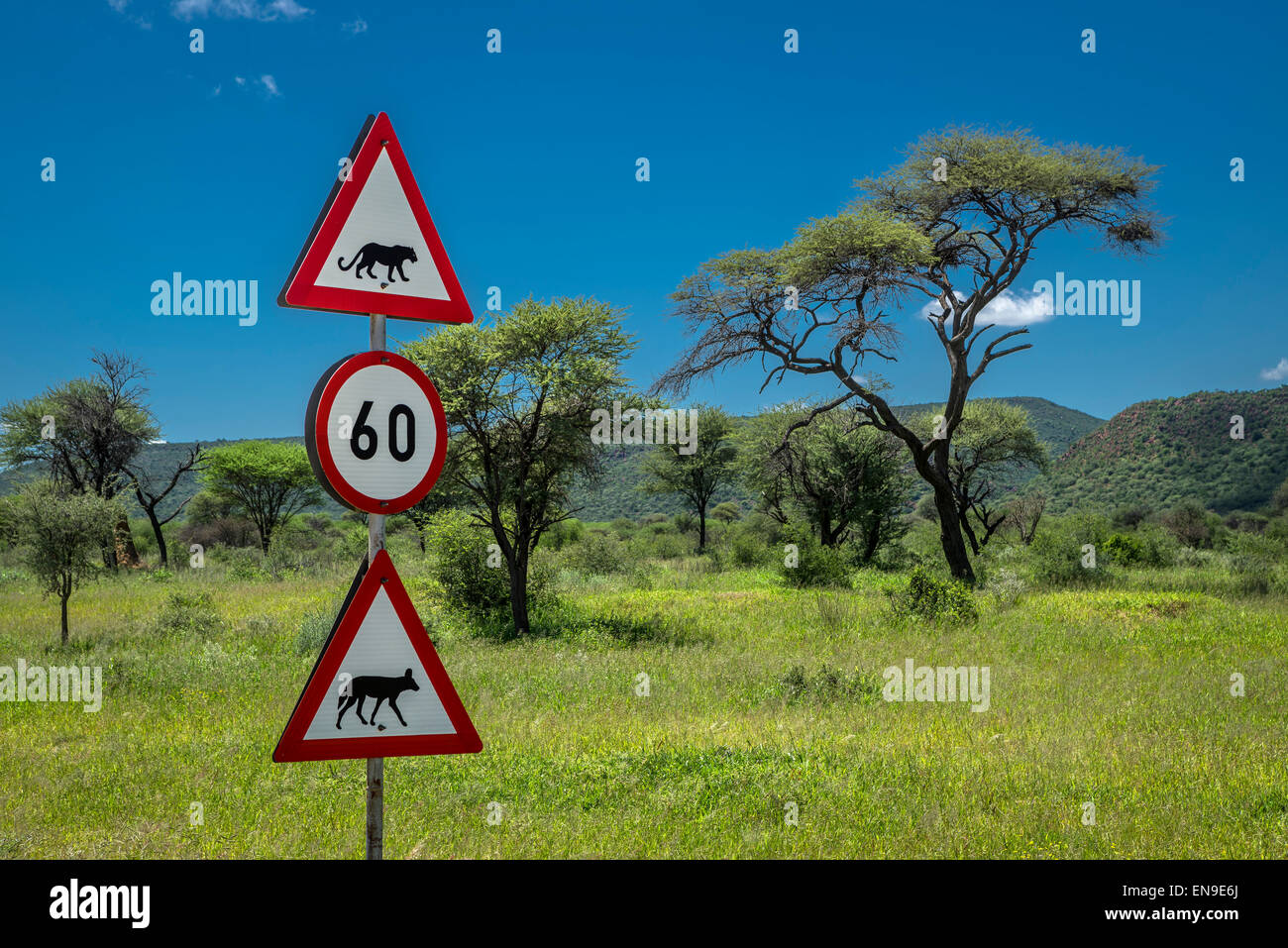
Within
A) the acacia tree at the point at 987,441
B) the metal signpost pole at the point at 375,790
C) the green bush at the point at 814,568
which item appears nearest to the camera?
the metal signpost pole at the point at 375,790

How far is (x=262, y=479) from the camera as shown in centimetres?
4450

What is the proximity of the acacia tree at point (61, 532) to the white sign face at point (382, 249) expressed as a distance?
45.8 feet

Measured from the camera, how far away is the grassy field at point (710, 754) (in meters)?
4.86

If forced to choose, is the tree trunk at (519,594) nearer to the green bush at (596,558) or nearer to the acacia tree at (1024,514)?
the green bush at (596,558)

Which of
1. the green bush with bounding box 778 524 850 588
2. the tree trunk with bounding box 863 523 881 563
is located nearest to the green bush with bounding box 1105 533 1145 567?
the tree trunk with bounding box 863 523 881 563

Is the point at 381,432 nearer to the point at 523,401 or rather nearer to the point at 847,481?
the point at 523,401

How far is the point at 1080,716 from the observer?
26.6 ft

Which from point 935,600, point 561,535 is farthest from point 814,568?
point 561,535

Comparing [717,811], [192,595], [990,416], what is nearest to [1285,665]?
[717,811]

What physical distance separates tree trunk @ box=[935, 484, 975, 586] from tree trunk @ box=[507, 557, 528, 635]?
11.4 metres

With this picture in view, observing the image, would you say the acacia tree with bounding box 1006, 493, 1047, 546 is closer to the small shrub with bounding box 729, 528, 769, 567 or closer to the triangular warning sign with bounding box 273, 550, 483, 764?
the small shrub with bounding box 729, 528, 769, 567

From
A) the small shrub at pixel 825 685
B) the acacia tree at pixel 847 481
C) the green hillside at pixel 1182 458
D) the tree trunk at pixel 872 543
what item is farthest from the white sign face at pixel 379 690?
the green hillside at pixel 1182 458
